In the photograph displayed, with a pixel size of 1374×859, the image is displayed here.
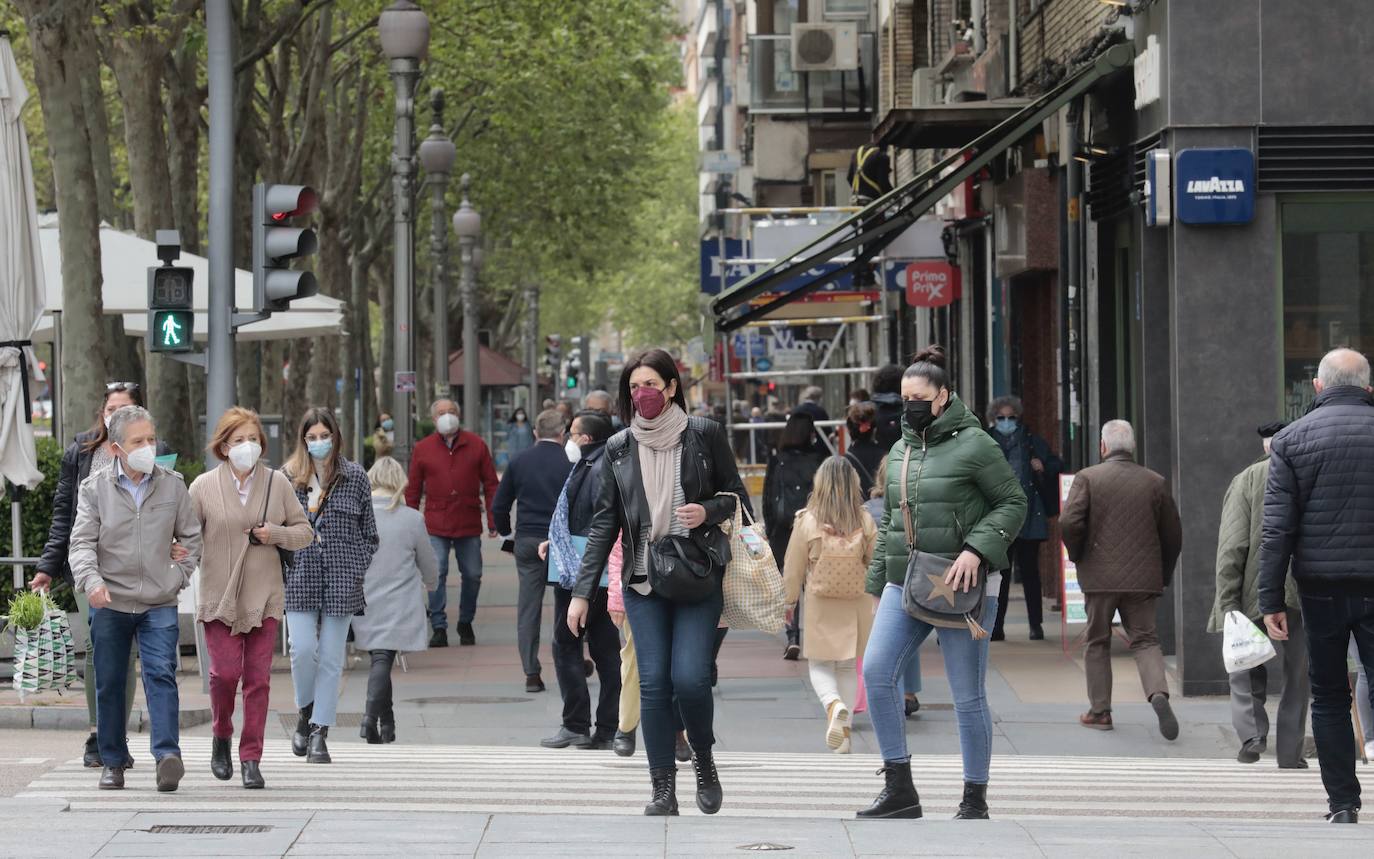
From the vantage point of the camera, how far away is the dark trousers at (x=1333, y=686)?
27.6 ft

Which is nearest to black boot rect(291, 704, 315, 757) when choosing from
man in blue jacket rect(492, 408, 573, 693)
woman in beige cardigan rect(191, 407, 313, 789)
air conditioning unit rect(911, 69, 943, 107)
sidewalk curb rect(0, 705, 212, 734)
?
woman in beige cardigan rect(191, 407, 313, 789)

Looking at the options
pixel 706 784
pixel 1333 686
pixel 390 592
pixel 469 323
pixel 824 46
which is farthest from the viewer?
pixel 469 323

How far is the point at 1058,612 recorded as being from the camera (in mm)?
19125

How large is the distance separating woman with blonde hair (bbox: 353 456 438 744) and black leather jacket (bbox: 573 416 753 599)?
345 centimetres

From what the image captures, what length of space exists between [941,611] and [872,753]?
3.63 m

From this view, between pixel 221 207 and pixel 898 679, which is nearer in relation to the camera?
pixel 898 679

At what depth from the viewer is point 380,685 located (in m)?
11.9

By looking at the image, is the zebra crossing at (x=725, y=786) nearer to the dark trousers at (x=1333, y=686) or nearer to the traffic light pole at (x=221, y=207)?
the dark trousers at (x=1333, y=686)

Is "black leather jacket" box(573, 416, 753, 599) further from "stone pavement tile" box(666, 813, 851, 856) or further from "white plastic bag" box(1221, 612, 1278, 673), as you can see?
"white plastic bag" box(1221, 612, 1278, 673)

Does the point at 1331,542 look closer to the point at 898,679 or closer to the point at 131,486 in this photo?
the point at 898,679

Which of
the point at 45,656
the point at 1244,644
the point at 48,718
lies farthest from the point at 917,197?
the point at 48,718

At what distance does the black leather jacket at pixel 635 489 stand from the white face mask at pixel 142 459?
2.03m

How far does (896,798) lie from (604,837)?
1473 millimetres

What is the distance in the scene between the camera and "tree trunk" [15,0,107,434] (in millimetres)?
17219
